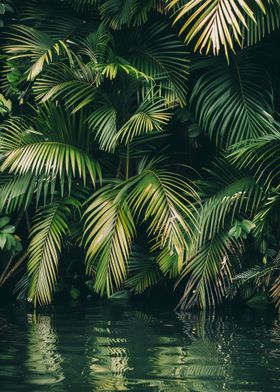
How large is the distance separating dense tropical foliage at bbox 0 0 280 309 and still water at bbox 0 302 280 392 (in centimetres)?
36

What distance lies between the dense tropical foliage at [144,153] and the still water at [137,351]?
1.19ft

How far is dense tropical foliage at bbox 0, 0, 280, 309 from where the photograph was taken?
24.2 feet

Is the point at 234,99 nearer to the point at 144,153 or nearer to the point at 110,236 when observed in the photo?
the point at 144,153

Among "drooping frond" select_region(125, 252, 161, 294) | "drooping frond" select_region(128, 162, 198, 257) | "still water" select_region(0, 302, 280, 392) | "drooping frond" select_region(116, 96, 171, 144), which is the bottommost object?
"still water" select_region(0, 302, 280, 392)

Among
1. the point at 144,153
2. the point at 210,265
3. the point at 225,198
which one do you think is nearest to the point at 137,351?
the point at 210,265

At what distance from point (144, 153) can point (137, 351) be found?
2907mm

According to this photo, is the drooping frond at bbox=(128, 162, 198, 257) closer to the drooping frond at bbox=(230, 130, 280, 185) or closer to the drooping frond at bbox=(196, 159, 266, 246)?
the drooping frond at bbox=(196, 159, 266, 246)

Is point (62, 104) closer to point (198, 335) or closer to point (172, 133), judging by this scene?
point (172, 133)

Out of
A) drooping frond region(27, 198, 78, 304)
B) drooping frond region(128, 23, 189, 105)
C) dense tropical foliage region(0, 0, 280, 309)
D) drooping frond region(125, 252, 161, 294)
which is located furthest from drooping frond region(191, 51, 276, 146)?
drooping frond region(27, 198, 78, 304)

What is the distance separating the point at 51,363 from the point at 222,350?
4.13 feet

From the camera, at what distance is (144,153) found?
823 centimetres

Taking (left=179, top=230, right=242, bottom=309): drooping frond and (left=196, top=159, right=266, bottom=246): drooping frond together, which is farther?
(left=179, top=230, right=242, bottom=309): drooping frond

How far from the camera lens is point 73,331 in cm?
658

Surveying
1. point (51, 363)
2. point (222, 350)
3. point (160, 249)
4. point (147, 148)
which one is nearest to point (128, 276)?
point (160, 249)
